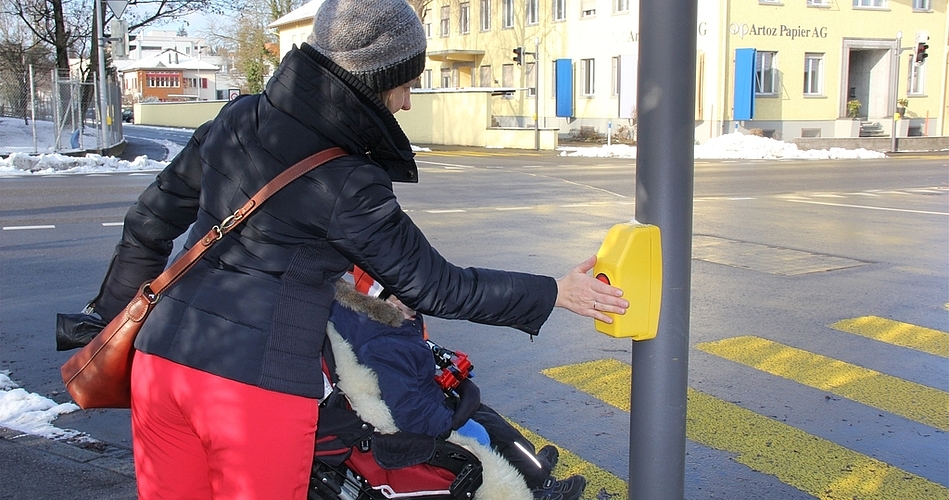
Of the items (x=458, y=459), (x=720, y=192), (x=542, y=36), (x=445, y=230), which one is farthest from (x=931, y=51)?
(x=458, y=459)

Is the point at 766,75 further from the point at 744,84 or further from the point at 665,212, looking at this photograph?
the point at 665,212

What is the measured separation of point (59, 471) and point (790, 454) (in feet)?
10.3

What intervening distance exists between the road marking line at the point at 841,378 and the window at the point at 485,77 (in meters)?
40.5

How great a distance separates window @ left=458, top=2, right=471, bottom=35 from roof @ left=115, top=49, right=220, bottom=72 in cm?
6223

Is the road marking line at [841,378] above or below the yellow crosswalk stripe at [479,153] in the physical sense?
below

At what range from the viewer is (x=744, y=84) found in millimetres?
32219

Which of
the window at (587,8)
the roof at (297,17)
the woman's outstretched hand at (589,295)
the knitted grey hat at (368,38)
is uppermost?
the roof at (297,17)

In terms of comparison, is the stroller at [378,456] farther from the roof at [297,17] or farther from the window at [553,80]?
the roof at [297,17]

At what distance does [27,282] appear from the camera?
299 inches

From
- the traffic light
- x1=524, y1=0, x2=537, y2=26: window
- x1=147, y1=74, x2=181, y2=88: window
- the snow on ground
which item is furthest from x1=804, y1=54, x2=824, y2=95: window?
x1=147, y1=74, x2=181, y2=88: window

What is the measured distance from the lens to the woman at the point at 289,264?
198 centimetres

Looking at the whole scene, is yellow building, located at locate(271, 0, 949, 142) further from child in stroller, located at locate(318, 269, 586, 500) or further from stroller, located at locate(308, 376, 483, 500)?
stroller, located at locate(308, 376, 483, 500)

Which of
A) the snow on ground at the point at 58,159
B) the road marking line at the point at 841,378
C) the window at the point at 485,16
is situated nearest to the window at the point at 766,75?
the snow on ground at the point at 58,159

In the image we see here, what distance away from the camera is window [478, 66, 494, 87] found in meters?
45.5
